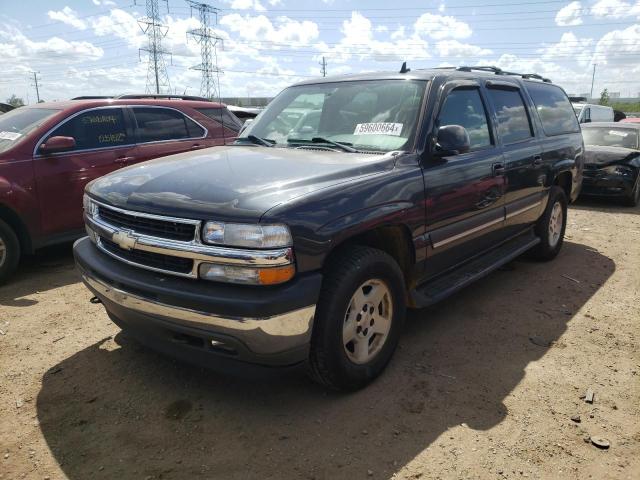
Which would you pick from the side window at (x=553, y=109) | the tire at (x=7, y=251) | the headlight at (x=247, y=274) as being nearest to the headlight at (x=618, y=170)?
the side window at (x=553, y=109)

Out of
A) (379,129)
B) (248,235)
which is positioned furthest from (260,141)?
(248,235)

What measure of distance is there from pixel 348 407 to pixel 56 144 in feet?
13.4

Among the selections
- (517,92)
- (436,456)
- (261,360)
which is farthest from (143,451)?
(517,92)

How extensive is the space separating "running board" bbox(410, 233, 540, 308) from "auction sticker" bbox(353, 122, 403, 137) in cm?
110

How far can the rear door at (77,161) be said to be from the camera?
204 inches

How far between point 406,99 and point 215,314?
2.09 meters

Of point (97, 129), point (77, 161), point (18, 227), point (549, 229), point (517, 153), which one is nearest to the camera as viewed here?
point (517, 153)

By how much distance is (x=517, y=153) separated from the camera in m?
4.49

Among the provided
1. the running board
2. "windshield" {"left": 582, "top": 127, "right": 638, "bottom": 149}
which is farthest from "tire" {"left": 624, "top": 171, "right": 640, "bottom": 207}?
the running board

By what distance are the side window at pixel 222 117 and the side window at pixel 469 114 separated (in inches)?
156

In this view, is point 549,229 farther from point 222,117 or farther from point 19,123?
point 19,123

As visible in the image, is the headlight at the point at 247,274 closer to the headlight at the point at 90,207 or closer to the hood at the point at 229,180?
the hood at the point at 229,180

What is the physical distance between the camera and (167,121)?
6430 mm

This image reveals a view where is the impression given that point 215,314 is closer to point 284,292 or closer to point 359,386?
point 284,292
